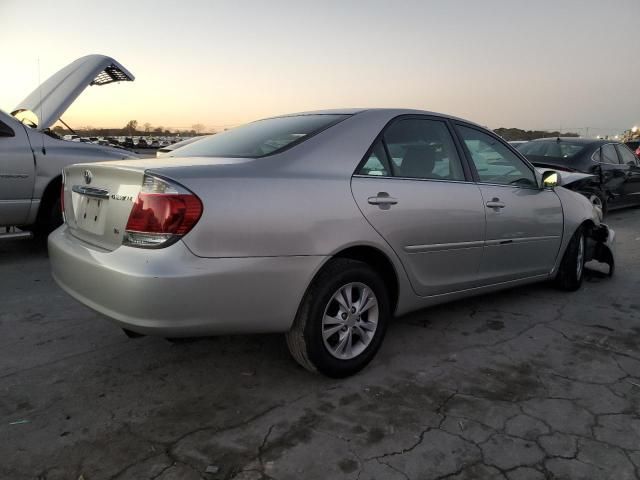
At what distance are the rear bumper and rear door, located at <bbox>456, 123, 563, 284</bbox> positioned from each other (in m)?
1.68

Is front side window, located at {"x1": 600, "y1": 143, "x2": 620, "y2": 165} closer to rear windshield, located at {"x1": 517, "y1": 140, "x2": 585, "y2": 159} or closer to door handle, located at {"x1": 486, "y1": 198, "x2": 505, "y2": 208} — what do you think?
rear windshield, located at {"x1": 517, "y1": 140, "x2": 585, "y2": 159}

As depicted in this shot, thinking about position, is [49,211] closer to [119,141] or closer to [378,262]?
[119,141]

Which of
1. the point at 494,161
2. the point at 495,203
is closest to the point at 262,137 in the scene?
the point at 495,203

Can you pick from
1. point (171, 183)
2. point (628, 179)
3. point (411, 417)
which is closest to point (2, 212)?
point (171, 183)

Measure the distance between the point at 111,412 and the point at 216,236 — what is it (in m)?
1.03

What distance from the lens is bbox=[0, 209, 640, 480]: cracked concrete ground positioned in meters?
2.12

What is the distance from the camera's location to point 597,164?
911 centimetres

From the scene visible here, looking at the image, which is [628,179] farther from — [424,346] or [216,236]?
[216,236]

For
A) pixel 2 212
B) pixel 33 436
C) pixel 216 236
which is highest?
pixel 216 236

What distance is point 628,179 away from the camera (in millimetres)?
10164

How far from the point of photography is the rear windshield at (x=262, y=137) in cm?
287

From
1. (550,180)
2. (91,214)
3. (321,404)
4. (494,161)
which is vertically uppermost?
(494,161)

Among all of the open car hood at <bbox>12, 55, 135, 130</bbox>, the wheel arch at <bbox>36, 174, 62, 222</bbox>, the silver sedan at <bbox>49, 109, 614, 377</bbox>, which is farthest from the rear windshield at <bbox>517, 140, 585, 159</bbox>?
the wheel arch at <bbox>36, 174, 62, 222</bbox>

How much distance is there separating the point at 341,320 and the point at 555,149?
8.12 metres
